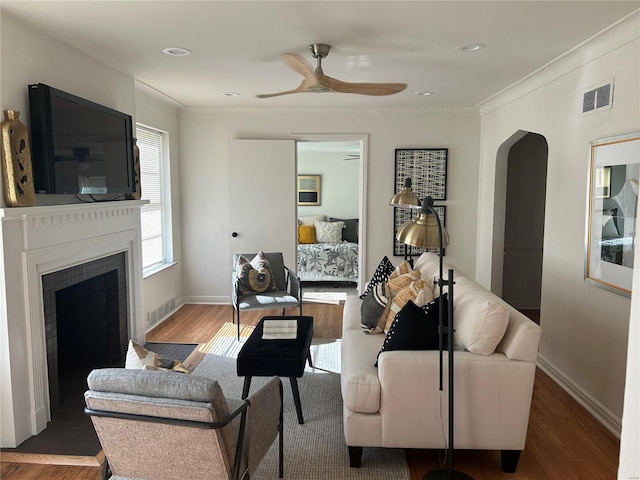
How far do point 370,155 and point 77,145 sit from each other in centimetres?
354

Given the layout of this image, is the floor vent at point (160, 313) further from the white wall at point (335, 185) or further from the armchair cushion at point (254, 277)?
the white wall at point (335, 185)

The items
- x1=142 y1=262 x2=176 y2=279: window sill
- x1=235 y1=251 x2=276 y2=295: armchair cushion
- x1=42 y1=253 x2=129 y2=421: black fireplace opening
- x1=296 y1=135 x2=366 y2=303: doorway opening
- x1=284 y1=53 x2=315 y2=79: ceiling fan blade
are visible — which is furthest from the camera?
x1=296 y1=135 x2=366 y2=303: doorway opening

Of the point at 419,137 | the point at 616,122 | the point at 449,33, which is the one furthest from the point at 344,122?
the point at 616,122

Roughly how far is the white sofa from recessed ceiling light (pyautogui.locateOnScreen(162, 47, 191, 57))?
2444mm

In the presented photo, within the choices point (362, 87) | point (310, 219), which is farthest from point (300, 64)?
point (310, 219)

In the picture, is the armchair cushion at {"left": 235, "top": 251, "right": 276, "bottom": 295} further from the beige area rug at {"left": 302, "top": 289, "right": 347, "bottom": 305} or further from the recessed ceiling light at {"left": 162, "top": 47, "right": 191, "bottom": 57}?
the recessed ceiling light at {"left": 162, "top": 47, "right": 191, "bottom": 57}

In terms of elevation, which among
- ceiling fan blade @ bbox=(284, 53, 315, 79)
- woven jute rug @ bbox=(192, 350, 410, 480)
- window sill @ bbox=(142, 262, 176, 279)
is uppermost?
ceiling fan blade @ bbox=(284, 53, 315, 79)

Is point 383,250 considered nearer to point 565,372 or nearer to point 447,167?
point 447,167

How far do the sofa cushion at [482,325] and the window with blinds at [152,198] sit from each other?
3.61 metres

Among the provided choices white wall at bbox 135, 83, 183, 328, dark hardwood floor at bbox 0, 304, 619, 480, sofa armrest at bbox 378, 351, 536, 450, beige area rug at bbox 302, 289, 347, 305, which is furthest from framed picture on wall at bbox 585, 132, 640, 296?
white wall at bbox 135, 83, 183, 328

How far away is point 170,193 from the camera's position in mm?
5688

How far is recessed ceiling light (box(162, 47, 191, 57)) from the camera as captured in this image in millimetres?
3297

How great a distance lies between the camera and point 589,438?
2.89 meters

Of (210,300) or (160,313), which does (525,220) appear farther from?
(160,313)
